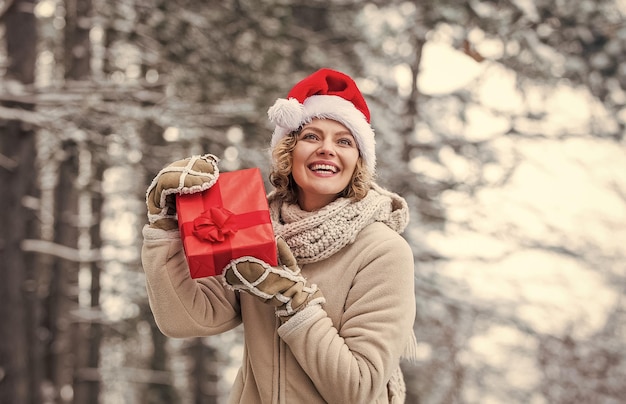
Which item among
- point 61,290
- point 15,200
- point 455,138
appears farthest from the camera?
point 61,290

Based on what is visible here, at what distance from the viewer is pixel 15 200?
6.85 metres

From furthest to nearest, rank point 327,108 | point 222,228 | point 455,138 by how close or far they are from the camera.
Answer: point 455,138, point 327,108, point 222,228

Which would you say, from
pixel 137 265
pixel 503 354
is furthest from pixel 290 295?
pixel 137 265

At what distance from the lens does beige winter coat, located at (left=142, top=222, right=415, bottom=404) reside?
2.47 m

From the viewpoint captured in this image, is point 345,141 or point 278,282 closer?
point 278,282

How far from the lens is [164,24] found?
9.03m

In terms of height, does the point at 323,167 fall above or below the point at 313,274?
above

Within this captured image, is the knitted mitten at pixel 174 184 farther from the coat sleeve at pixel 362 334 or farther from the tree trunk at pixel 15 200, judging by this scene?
the tree trunk at pixel 15 200

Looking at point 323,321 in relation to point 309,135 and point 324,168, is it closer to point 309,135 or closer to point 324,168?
point 324,168

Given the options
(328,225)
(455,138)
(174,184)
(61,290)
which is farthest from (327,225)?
(61,290)

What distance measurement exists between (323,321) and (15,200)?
5093mm

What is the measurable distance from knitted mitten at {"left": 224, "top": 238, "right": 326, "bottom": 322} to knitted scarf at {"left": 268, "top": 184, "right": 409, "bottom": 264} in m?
0.13

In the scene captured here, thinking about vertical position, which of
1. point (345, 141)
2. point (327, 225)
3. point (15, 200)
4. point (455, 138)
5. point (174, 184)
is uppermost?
point (345, 141)

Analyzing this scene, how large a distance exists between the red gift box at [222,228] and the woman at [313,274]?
38 millimetres
